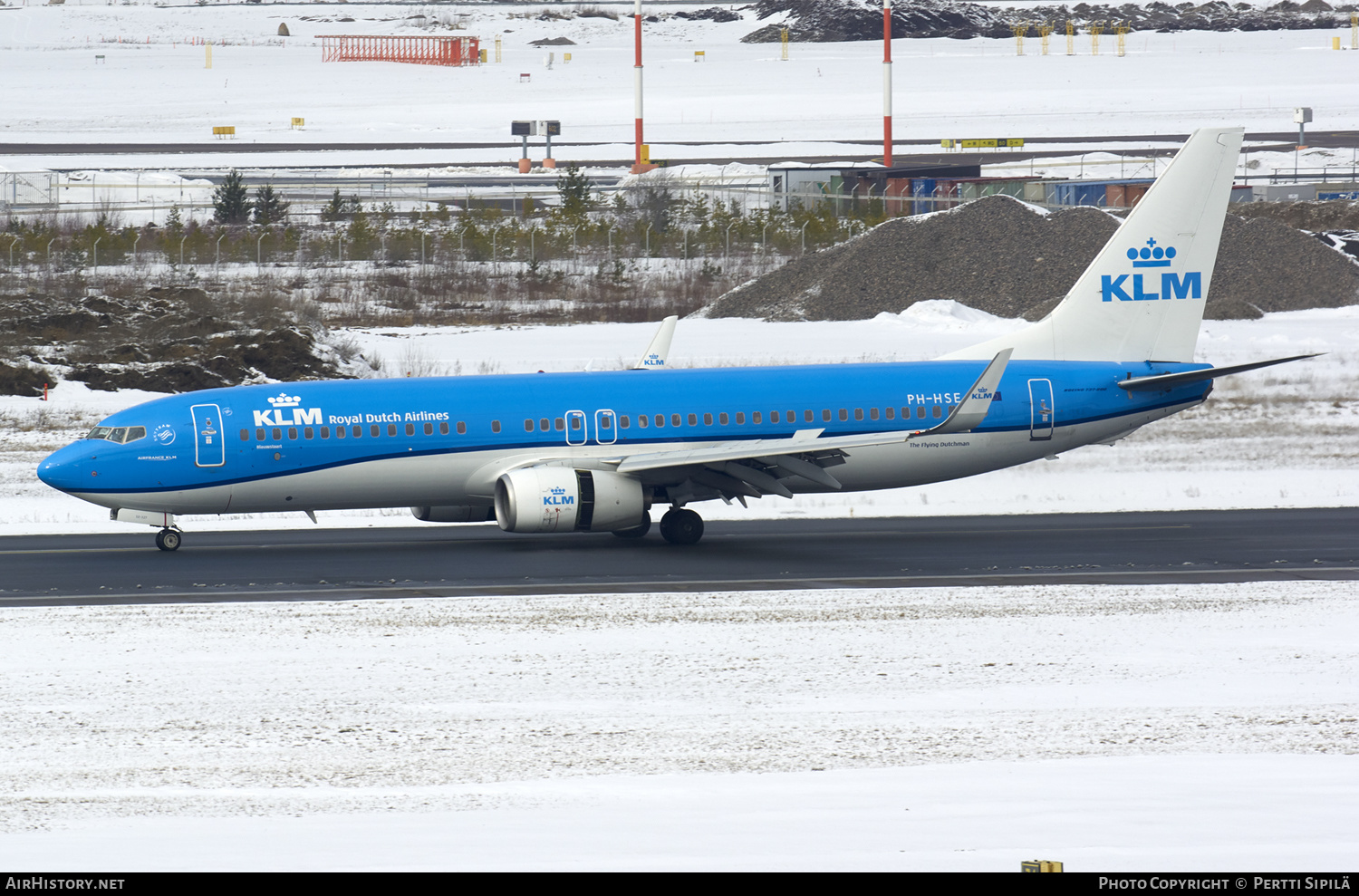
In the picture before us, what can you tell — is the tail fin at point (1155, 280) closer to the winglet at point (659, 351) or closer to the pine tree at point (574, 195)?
the winglet at point (659, 351)

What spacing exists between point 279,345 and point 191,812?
42.1 meters

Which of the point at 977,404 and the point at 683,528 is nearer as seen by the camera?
the point at 977,404

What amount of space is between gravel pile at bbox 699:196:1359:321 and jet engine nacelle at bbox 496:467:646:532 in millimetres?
33752

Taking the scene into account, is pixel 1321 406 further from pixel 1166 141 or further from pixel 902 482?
pixel 1166 141

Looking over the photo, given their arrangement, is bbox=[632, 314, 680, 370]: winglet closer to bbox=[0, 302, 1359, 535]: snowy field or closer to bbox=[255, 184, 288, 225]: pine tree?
bbox=[0, 302, 1359, 535]: snowy field

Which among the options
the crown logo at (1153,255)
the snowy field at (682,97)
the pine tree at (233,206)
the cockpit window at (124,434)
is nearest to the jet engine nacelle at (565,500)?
the cockpit window at (124,434)

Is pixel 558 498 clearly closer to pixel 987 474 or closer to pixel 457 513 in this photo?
pixel 457 513

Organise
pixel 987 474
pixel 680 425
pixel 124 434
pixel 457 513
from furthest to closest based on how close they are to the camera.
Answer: pixel 987 474 < pixel 457 513 < pixel 680 425 < pixel 124 434

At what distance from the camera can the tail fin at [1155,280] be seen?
122 ft

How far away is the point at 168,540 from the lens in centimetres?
3375

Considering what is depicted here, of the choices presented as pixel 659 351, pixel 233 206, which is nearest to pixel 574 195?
pixel 233 206

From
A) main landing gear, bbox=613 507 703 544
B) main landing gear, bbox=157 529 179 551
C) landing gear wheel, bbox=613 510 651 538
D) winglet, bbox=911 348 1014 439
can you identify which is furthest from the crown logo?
main landing gear, bbox=157 529 179 551

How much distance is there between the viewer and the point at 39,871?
13.1 m

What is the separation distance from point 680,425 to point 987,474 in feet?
38.3
